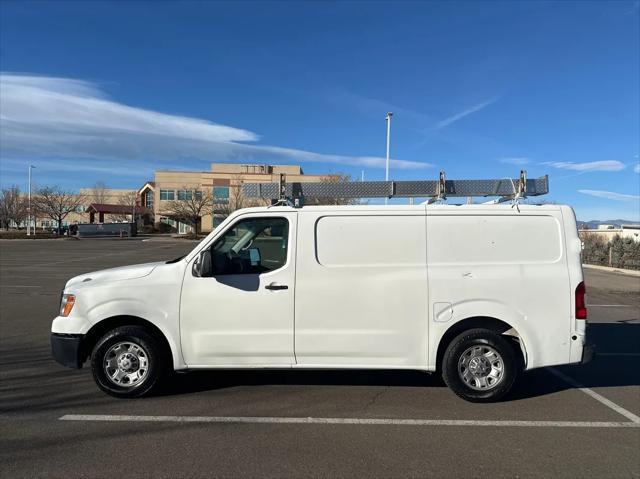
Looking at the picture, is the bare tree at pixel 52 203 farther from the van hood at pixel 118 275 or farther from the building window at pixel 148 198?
the van hood at pixel 118 275

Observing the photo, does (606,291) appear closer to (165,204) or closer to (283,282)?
(283,282)

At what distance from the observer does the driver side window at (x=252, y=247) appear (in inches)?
202

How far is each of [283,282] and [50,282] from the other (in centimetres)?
1343

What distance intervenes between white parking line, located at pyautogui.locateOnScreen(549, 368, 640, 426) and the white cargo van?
23.7 inches

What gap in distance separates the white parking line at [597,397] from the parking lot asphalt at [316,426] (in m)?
0.02

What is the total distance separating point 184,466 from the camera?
3.67 metres

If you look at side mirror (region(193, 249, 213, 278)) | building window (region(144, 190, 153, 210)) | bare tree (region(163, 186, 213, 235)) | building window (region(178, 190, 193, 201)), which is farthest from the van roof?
building window (region(144, 190, 153, 210))

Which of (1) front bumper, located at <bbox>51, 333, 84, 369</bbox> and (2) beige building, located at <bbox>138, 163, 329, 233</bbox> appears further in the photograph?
(2) beige building, located at <bbox>138, 163, 329, 233</bbox>

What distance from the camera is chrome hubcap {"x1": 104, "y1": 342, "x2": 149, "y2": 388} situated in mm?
5070

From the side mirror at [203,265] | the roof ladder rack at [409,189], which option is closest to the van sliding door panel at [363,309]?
the side mirror at [203,265]

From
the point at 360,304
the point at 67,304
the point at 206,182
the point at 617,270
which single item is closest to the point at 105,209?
the point at 206,182

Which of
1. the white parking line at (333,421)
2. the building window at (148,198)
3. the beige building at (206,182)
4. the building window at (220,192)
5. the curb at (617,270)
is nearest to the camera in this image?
the white parking line at (333,421)

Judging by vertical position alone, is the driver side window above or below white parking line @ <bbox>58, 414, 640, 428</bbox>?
above

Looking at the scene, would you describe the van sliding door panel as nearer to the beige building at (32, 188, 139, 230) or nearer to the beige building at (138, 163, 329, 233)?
the beige building at (138, 163, 329, 233)
